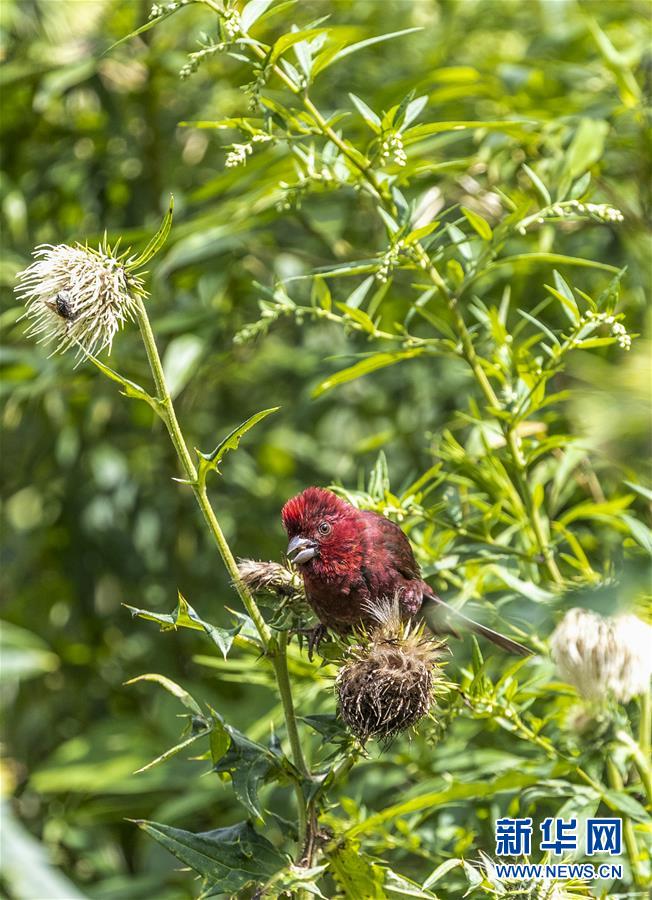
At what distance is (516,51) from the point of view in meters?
3.79

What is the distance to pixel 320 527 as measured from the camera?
1.73 meters

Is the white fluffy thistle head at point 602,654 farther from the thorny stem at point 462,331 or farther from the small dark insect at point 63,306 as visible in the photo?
the small dark insect at point 63,306

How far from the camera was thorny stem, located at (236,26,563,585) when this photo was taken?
5.15 ft

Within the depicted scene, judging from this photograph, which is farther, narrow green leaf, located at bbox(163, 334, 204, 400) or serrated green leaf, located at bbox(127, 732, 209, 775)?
narrow green leaf, located at bbox(163, 334, 204, 400)

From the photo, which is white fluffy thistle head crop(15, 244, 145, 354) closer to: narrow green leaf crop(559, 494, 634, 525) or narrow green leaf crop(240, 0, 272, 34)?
narrow green leaf crop(240, 0, 272, 34)

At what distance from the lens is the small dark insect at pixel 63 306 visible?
1250mm

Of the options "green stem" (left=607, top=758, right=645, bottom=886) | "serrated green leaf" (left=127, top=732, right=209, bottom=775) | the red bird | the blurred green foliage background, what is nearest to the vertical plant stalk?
"serrated green leaf" (left=127, top=732, right=209, bottom=775)

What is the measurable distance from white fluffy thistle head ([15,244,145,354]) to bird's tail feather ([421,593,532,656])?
684 mm

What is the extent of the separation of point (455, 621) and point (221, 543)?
0.62 metres

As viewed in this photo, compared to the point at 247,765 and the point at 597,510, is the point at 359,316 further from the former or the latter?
the point at 247,765

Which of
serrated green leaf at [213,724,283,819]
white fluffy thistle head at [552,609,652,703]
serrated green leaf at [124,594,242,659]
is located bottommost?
white fluffy thistle head at [552,609,652,703]

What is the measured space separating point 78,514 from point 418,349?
1989mm

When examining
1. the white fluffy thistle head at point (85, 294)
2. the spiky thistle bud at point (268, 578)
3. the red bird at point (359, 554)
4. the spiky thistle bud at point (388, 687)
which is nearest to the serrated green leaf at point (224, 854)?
the spiky thistle bud at point (388, 687)

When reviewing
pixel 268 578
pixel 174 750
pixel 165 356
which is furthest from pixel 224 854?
pixel 165 356
